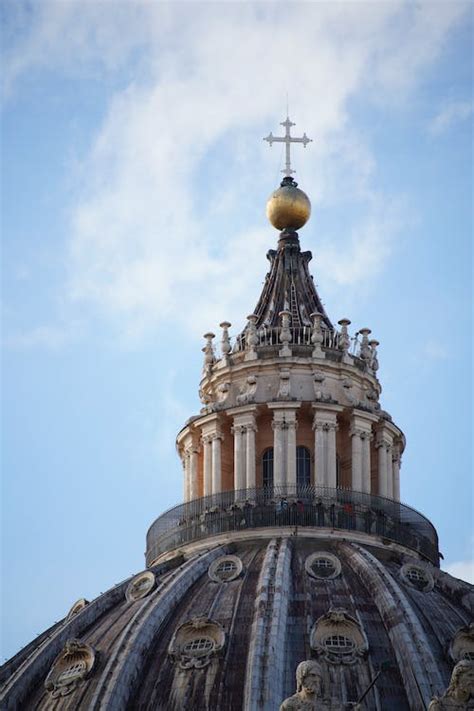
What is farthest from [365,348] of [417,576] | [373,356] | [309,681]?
[309,681]

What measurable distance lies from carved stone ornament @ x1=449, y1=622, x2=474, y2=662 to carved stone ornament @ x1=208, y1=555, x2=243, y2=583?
27.9ft

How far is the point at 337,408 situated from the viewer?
7106 centimetres

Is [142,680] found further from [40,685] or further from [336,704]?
[336,704]

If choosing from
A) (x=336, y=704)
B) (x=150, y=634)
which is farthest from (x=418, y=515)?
(x=336, y=704)

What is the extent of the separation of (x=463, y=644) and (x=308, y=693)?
18.5 meters

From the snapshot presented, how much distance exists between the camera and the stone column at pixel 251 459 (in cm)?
6975

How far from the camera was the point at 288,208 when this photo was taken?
3073 inches

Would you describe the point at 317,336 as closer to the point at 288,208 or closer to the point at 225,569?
the point at 288,208

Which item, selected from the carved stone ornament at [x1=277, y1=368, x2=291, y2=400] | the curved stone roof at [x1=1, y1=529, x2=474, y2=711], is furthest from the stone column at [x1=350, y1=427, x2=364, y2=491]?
the curved stone roof at [x1=1, y1=529, x2=474, y2=711]

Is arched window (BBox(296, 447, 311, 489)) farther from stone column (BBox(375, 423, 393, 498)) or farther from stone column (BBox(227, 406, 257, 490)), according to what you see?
stone column (BBox(375, 423, 393, 498))

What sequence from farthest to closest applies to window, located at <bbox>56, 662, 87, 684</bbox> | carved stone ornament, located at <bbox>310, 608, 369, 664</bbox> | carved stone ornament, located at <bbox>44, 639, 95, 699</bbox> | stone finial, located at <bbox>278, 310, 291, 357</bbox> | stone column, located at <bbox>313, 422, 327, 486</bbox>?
stone finial, located at <bbox>278, 310, 291, 357</bbox>, stone column, located at <bbox>313, 422, 327, 486</bbox>, window, located at <bbox>56, 662, 87, 684</bbox>, carved stone ornament, located at <bbox>44, 639, 95, 699</bbox>, carved stone ornament, located at <bbox>310, 608, 369, 664</bbox>

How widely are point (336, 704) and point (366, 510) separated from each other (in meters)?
25.9

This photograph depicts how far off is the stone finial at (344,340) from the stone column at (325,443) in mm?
3116

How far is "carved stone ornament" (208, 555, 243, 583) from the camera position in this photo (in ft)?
212
